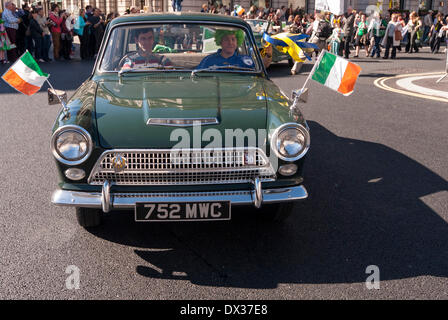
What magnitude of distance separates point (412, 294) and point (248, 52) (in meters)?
2.78

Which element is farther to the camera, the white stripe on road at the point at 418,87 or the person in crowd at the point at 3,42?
Answer: the person in crowd at the point at 3,42

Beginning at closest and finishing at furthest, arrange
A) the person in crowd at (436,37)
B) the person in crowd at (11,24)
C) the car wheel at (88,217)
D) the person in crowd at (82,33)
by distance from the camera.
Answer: the car wheel at (88,217), the person in crowd at (11,24), the person in crowd at (82,33), the person in crowd at (436,37)

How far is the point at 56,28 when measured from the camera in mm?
17047


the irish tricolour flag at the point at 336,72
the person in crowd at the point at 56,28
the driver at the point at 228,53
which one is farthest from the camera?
the person in crowd at the point at 56,28

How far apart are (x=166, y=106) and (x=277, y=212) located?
4.12ft

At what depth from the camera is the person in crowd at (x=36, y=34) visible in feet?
53.0

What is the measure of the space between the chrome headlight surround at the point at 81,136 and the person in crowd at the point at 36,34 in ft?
46.7

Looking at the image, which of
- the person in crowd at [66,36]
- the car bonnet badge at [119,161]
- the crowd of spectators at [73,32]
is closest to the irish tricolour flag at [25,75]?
the car bonnet badge at [119,161]

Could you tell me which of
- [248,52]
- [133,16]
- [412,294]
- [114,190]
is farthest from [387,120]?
[114,190]

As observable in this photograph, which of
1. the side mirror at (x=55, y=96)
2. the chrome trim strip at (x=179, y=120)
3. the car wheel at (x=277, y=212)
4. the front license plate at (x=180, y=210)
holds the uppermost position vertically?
the side mirror at (x=55, y=96)

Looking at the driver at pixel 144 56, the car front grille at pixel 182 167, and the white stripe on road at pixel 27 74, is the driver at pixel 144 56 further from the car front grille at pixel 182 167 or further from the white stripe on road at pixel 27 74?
the car front grille at pixel 182 167

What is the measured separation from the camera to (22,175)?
210 inches

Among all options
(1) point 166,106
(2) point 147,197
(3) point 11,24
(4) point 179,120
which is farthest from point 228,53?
(3) point 11,24

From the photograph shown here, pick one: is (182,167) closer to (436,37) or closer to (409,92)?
(409,92)
